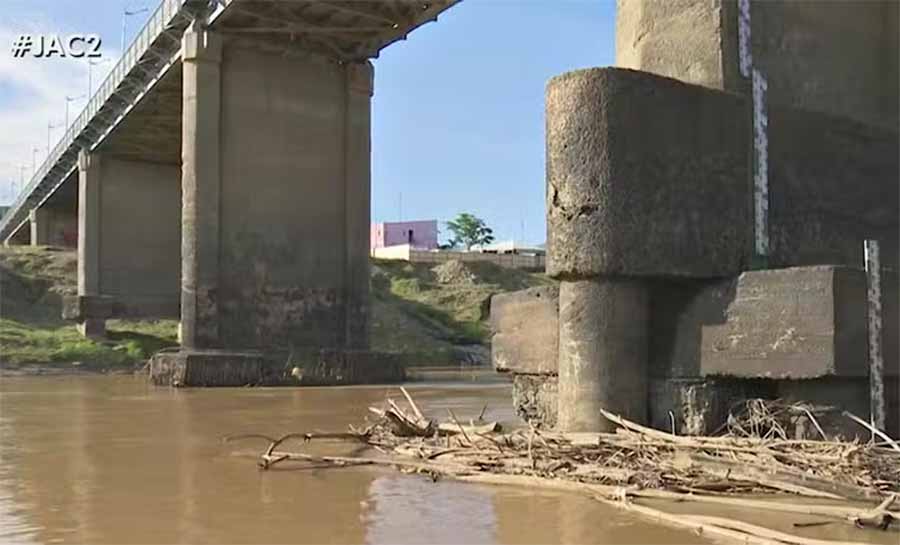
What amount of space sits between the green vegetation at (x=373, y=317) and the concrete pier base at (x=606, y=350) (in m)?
26.3

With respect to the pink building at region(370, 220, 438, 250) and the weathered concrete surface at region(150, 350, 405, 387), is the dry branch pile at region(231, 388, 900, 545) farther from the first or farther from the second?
the pink building at region(370, 220, 438, 250)

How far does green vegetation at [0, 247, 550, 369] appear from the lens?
34.8 m

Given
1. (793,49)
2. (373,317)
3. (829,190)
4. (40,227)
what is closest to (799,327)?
(829,190)

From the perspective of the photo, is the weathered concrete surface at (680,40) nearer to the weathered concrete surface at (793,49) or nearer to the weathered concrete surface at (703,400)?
the weathered concrete surface at (793,49)

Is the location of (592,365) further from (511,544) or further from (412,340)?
(412,340)

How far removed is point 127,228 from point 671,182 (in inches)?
1566

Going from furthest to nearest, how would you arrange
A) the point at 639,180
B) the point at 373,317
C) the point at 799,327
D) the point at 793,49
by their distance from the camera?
the point at 373,317 < the point at 793,49 < the point at 639,180 < the point at 799,327

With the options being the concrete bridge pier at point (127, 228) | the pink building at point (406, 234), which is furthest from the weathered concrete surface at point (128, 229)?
the pink building at point (406, 234)

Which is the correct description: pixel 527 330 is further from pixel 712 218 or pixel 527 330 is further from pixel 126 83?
pixel 126 83

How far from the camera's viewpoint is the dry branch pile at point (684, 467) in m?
5.80

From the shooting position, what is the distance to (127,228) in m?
44.8

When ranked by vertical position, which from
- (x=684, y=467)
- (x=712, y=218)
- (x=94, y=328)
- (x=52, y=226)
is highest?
(x=52, y=226)

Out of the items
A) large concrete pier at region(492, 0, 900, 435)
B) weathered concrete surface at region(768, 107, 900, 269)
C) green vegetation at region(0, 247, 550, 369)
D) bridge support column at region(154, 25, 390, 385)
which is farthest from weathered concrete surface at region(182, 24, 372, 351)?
weathered concrete surface at region(768, 107, 900, 269)

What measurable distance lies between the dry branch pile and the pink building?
95.3m
